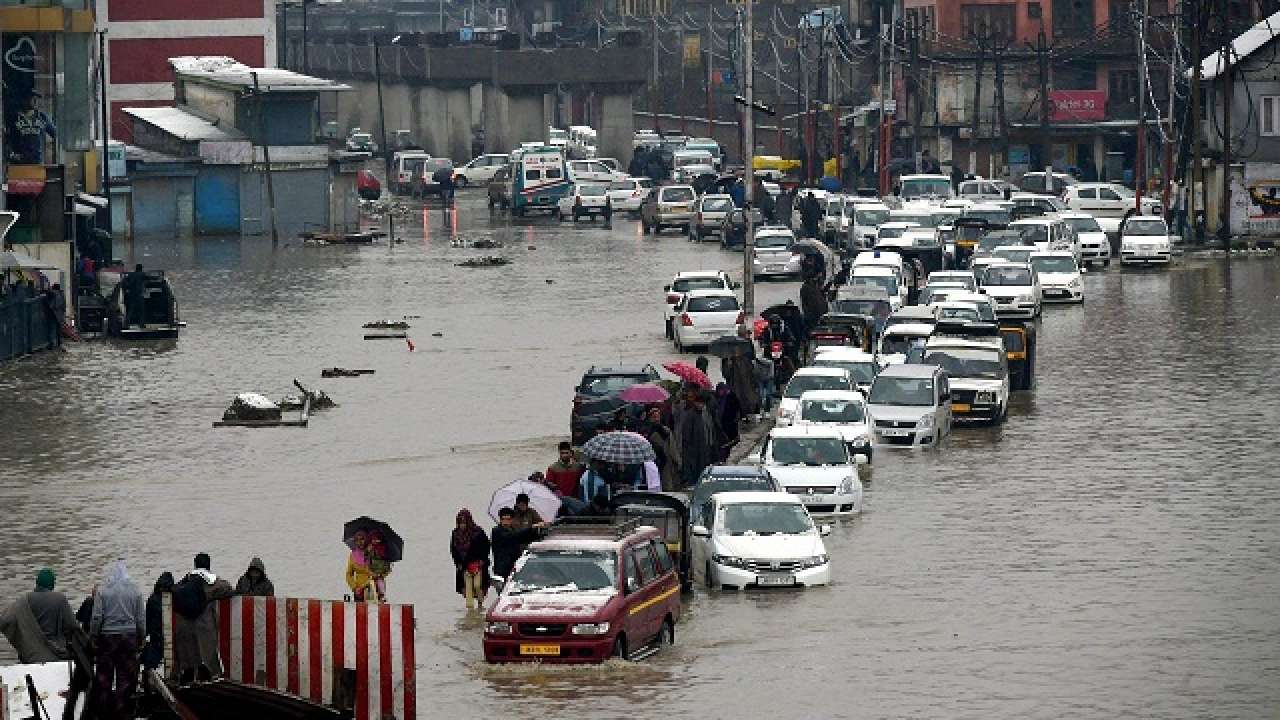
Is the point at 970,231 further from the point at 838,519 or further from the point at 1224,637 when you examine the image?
the point at 1224,637

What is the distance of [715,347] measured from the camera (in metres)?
47.4

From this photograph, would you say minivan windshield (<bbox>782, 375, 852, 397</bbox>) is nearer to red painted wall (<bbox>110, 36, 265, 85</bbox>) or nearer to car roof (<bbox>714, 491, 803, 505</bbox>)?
car roof (<bbox>714, 491, 803, 505</bbox>)

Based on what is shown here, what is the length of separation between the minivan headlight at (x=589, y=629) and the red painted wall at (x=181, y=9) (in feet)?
250

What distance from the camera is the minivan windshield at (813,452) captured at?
3622 centimetres

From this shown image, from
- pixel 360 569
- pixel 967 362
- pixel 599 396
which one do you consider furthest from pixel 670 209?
pixel 360 569

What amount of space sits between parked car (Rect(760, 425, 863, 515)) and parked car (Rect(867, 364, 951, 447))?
4.29 m

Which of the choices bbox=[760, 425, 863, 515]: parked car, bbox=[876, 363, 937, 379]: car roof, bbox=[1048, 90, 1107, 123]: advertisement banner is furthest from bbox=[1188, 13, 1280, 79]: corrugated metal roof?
bbox=[760, 425, 863, 515]: parked car

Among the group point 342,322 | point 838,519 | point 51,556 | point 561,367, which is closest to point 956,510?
point 838,519

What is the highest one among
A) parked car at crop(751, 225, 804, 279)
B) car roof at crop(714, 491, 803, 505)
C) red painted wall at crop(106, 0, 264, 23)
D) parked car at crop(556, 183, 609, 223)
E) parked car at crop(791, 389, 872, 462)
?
red painted wall at crop(106, 0, 264, 23)

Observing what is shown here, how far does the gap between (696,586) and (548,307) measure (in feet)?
108

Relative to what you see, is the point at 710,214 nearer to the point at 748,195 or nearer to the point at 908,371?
the point at 748,195

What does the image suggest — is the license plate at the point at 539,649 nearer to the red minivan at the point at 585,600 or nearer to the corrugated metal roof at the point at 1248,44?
the red minivan at the point at 585,600

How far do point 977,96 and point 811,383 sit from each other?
65425 mm

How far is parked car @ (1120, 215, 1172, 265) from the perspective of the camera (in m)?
69.7
